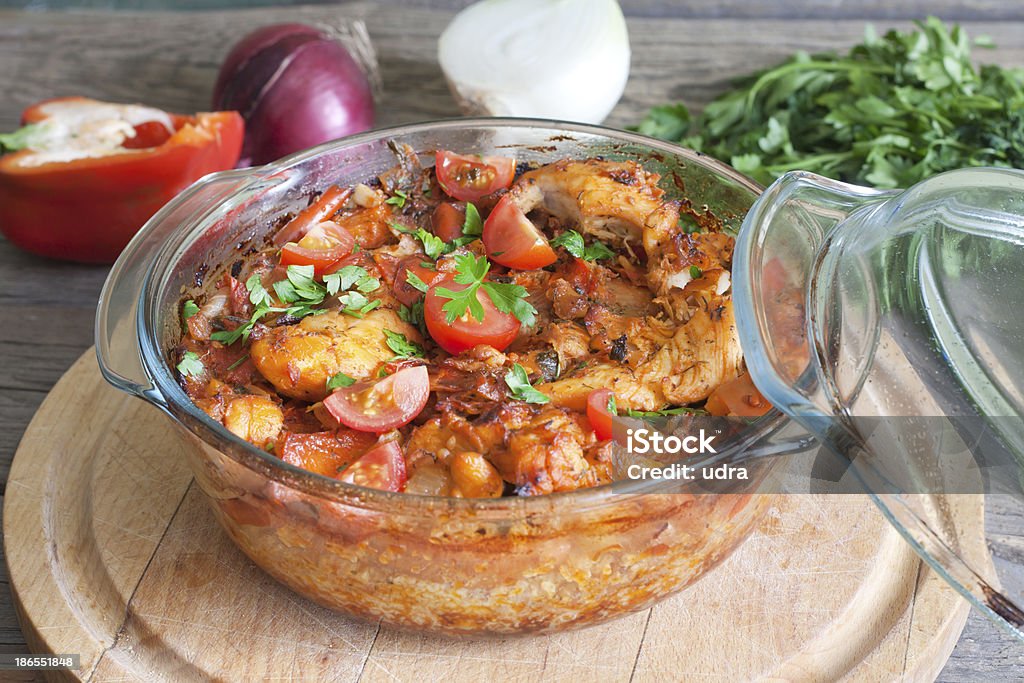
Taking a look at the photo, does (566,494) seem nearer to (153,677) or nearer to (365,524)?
(365,524)

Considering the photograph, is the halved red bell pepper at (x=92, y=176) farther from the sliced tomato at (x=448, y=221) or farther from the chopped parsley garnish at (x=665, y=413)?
the chopped parsley garnish at (x=665, y=413)

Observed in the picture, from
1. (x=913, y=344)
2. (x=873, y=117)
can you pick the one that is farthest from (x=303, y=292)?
(x=873, y=117)

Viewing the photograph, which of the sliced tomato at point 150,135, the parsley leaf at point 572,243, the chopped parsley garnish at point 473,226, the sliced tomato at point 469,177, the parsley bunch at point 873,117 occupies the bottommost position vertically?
the sliced tomato at point 150,135

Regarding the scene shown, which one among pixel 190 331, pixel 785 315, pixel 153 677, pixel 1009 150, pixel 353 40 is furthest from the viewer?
pixel 353 40

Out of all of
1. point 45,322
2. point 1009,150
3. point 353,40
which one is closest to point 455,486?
point 45,322

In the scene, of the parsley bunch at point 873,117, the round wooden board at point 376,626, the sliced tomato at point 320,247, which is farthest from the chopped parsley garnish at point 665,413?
the parsley bunch at point 873,117

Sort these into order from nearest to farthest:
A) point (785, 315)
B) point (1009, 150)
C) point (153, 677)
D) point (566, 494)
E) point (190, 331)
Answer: point (566, 494) < point (785, 315) < point (153, 677) < point (190, 331) < point (1009, 150)

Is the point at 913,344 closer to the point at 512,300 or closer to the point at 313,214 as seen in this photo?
the point at 512,300
